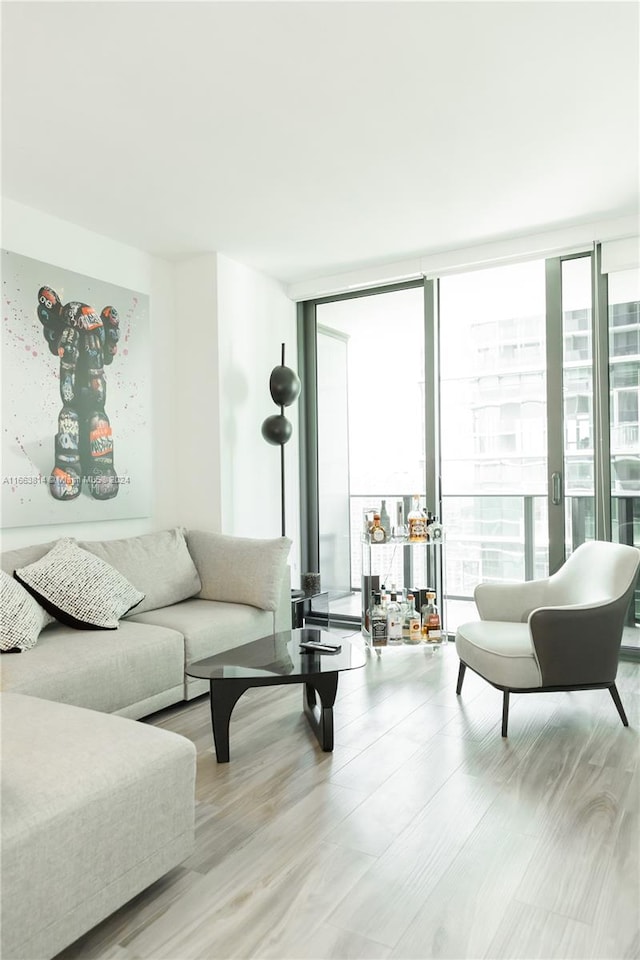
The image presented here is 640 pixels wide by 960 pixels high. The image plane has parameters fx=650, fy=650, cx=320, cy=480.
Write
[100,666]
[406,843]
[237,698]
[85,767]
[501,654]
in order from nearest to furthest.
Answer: [85,767]
[406,843]
[237,698]
[100,666]
[501,654]

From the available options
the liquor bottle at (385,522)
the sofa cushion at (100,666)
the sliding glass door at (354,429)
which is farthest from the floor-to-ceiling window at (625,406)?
the sofa cushion at (100,666)

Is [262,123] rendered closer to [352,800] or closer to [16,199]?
[16,199]

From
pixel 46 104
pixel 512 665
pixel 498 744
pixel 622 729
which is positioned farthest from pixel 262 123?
pixel 622 729

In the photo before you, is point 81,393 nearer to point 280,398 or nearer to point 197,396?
point 197,396

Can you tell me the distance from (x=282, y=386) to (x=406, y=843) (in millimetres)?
3014

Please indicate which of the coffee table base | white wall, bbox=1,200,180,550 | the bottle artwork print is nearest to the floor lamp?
white wall, bbox=1,200,180,550

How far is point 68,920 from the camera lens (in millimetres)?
1428

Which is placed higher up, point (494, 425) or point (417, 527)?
point (494, 425)

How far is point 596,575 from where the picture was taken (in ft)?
10.1

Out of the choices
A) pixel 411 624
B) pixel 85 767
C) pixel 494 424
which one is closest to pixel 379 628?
pixel 411 624

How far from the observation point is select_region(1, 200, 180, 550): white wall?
11.2 feet

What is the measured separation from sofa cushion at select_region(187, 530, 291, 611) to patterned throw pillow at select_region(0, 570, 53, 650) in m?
1.11

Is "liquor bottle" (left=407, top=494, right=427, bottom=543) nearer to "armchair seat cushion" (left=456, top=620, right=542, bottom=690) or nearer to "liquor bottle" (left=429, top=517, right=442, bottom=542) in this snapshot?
"liquor bottle" (left=429, top=517, right=442, bottom=542)

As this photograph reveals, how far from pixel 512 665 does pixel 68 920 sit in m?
1.89
